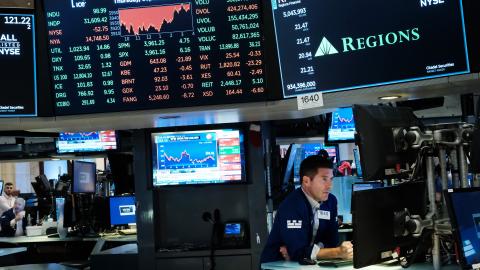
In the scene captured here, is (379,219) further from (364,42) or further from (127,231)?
(127,231)

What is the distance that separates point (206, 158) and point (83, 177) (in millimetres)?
3296

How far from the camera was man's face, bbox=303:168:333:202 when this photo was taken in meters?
3.97

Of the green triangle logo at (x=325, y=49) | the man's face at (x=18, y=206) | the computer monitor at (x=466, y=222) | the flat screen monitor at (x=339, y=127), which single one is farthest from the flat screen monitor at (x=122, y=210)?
the computer monitor at (x=466, y=222)

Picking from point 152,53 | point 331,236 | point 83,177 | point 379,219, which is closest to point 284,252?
point 331,236

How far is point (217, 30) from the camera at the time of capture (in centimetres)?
Result: 382

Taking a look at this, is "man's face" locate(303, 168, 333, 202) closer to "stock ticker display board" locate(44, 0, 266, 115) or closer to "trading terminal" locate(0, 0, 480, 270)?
"trading terminal" locate(0, 0, 480, 270)

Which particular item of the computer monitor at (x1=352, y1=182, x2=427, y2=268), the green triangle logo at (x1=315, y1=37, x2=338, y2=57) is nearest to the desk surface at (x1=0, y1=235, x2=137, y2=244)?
the green triangle logo at (x1=315, y1=37, x2=338, y2=57)

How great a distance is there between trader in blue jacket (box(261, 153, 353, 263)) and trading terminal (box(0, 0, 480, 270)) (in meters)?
0.06

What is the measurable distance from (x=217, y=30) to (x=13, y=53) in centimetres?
140

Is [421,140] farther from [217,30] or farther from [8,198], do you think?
[8,198]

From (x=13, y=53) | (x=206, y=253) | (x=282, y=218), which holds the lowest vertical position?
(x=206, y=253)

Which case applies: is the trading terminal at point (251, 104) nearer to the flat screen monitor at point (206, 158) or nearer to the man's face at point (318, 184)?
the flat screen monitor at point (206, 158)

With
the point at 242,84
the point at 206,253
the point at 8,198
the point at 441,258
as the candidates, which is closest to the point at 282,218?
the point at 242,84

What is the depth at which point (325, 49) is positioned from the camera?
3.30 metres
